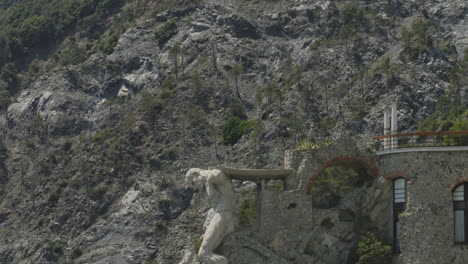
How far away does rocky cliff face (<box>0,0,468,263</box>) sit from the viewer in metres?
114

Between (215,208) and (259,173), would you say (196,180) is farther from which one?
(259,173)

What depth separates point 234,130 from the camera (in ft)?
402

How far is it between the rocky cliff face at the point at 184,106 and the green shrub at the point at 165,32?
0.68ft

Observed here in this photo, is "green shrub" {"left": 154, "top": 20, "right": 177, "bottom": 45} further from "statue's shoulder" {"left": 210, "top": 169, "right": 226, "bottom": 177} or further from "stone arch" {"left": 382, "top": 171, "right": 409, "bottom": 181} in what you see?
"stone arch" {"left": 382, "top": 171, "right": 409, "bottom": 181}

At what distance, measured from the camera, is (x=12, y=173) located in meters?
136

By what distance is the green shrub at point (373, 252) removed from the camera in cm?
4881

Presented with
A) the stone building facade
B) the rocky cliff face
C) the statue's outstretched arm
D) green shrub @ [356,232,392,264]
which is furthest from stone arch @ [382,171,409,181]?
the rocky cliff face

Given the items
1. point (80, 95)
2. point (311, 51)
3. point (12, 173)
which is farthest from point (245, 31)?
point (12, 173)

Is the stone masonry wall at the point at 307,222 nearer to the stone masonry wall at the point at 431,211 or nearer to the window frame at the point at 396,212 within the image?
the window frame at the point at 396,212

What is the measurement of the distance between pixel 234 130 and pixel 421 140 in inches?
2871

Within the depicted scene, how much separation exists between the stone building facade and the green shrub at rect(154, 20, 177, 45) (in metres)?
99.3

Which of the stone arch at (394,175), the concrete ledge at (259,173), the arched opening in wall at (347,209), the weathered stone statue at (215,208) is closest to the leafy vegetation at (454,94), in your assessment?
the arched opening in wall at (347,209)

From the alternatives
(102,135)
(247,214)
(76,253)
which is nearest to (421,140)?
(247,214)

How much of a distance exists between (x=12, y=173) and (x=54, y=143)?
7289 mm
